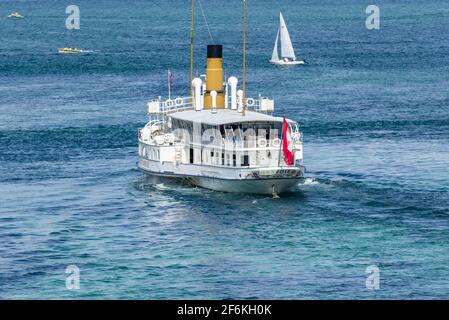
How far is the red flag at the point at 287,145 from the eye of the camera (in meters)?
105

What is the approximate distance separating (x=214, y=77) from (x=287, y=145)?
628 inches

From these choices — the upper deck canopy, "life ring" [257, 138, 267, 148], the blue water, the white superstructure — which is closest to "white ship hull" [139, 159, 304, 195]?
the white superstructure

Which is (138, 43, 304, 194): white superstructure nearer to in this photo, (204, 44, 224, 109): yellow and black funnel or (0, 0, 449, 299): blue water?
(204, 44, 224, 109): yellow and black funnel

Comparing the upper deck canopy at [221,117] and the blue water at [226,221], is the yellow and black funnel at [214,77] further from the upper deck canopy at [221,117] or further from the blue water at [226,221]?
the blue water at [226,221]

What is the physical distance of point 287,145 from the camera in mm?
106188

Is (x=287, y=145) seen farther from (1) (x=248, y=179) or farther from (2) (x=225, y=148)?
(2) (x=225, y=148)

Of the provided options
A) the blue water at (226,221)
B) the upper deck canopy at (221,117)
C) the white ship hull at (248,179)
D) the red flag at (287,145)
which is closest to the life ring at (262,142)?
the upper deck canopy at (221,117)

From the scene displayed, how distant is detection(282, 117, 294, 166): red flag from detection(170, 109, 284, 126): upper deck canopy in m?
3.93

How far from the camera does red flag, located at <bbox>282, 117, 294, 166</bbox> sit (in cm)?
10531

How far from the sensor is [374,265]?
8481 centimetres

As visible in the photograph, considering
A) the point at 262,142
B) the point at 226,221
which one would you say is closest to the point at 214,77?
the point at 262,142

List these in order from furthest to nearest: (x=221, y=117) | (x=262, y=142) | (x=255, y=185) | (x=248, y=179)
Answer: (x=221, y=117) → (x=262, y=142) → (x=255, y=185) → (x=248, y=179)

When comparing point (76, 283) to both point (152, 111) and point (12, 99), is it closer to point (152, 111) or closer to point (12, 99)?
point (152, 111)

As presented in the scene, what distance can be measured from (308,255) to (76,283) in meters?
16.3
